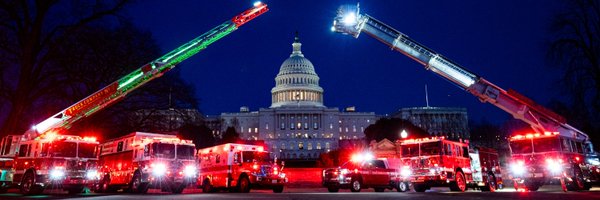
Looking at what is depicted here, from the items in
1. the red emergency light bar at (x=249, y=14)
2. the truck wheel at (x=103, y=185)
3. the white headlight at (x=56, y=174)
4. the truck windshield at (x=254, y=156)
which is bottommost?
the truck wheel at (x=103, y=185)

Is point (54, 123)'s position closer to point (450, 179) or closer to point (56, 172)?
point (56, 172)

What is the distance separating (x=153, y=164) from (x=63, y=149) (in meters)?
4.43

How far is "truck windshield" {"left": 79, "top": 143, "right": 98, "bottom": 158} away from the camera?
833 inches

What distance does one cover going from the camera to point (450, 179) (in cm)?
2050

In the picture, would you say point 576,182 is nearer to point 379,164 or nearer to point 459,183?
point 459,183

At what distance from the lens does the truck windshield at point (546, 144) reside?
66.2 ft

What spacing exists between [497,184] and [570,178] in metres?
4.98

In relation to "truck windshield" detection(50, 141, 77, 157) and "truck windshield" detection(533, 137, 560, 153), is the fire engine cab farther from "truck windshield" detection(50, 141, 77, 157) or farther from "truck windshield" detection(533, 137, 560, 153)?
"truck windshield" detection(50, 141, 77, 157)

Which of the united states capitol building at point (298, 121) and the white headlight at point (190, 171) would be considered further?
the united states capitol building at point (298, 121)

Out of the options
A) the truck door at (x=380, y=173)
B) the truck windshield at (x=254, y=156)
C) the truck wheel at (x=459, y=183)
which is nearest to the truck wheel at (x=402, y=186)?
the truck door at (x=380, y=173)

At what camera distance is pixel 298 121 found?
138250mm

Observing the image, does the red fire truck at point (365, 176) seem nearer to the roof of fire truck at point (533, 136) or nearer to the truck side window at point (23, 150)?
the roof of fire truck at point (533, 136)

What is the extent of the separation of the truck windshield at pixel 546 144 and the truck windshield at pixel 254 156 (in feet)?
45.0

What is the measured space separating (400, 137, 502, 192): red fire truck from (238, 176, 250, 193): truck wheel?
322 inches
